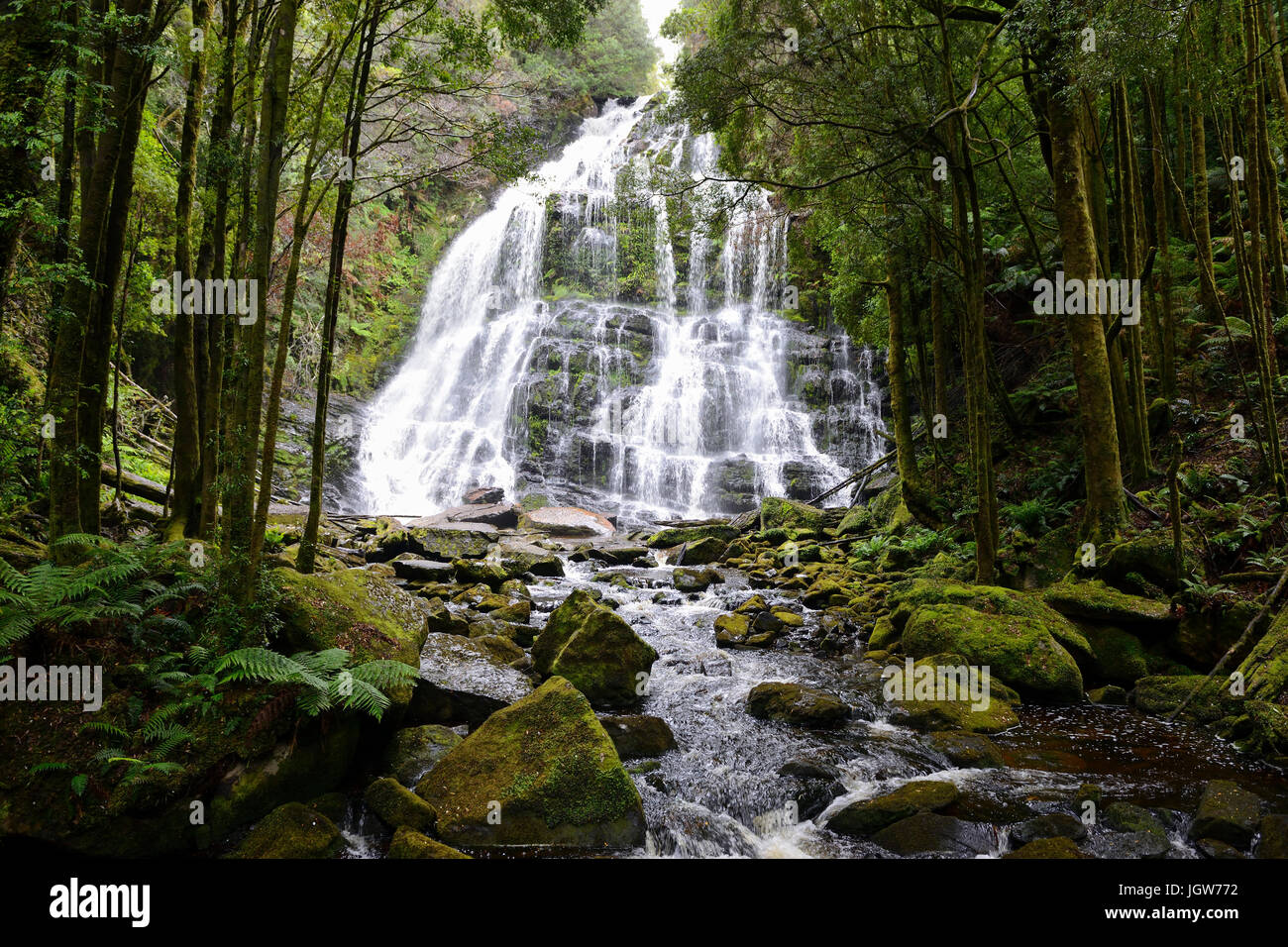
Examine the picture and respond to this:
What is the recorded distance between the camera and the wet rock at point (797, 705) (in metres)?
5.73

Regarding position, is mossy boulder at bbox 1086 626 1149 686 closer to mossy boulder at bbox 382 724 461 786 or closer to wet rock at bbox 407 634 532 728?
wet rock at bbox 407 634 532 728

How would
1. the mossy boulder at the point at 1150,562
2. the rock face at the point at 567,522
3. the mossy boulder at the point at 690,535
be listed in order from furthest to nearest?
1. the rock face at the point at 567,522
2. the mossy boulder at the point at 690,535
3. the mossy boulder at the point at 1150,562

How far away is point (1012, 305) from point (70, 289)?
14.9 m

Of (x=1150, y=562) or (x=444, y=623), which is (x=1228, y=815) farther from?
(x=444, y=623)

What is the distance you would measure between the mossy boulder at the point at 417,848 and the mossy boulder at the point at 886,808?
2346mm

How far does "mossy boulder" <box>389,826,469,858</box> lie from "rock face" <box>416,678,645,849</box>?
224 millimetres

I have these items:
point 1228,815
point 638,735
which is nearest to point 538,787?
point 638,735

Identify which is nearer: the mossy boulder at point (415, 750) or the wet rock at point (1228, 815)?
the wet rock at point (1228, 815)

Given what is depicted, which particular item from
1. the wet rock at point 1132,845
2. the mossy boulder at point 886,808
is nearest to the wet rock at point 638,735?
the mossy boulder at point 886,808

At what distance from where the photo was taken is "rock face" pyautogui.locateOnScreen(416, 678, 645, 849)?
3867 millimetres

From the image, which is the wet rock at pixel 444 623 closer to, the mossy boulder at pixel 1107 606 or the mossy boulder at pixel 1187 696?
the mossy boulder at pixel 1107 606

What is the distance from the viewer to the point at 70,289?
4.82m

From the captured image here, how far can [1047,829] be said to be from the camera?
3.88 metres
